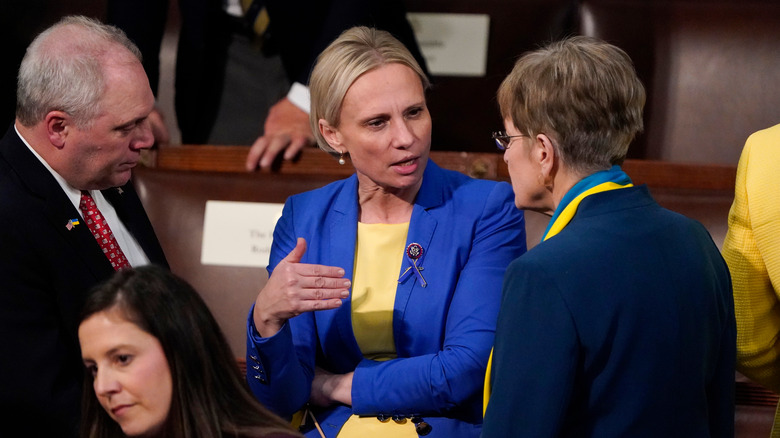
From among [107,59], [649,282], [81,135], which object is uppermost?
[107,59]

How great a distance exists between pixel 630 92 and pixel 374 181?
799mm

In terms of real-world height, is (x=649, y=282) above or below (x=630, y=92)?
below

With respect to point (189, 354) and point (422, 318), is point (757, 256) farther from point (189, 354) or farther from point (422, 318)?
point (189, 354)

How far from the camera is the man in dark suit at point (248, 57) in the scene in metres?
3.08

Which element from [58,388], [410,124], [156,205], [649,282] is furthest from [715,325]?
[156,205]

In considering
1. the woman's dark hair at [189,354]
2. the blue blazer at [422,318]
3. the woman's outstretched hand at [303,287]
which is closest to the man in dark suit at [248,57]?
the blue blazer at [422,318]

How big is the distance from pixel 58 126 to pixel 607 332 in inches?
50.5

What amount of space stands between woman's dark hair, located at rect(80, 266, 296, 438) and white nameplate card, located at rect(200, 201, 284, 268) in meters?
1.24

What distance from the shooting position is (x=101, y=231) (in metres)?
2.13

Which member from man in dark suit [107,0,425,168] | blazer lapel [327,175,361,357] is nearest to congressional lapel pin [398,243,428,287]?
blazer lapel [327,175,361,357]

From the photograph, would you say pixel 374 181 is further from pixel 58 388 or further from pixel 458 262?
pixel 58 388

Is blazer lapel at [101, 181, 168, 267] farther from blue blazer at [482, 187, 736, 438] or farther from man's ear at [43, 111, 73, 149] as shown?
blue blazer at [482, 187, 736, 438]

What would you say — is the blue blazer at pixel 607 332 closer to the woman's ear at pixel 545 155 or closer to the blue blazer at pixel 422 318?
the woman's ear at pixel 545 155

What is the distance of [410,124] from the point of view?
2193mm
